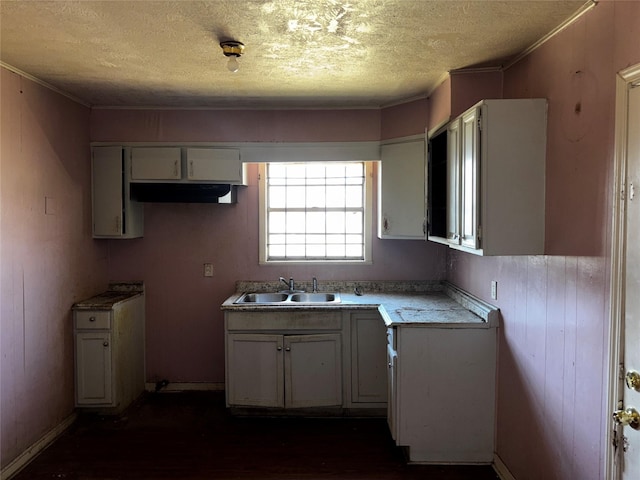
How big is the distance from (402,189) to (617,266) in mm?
1956

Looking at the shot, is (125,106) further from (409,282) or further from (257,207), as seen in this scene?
(409,282)

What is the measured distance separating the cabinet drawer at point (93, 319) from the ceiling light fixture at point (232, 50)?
6.97ft

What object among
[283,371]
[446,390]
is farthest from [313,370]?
[446,390]

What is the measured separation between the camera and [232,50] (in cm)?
233

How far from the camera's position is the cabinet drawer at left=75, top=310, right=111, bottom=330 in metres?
3.33

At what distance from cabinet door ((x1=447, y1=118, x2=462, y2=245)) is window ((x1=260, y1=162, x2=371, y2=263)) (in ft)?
4.10

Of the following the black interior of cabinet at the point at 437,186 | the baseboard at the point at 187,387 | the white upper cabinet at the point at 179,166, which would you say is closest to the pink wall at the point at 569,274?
the black interior of cabinet at the point at 437,186

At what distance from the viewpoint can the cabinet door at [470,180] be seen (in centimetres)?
223

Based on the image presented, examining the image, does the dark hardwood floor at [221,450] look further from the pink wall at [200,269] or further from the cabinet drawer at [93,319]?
the cabinet drawer at [93,319]

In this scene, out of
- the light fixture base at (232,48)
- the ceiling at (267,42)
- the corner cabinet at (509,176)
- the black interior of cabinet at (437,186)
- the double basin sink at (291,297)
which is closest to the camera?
the ceiling at (267,42)

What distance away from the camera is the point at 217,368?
3945mm

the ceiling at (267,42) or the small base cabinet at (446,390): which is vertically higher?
the ceiling at (267,42)

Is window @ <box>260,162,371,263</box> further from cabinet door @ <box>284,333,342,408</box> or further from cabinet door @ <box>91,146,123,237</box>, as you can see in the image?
cabinet door @ <box>91,146,123,237</box>

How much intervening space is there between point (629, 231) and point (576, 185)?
40 centimetres
